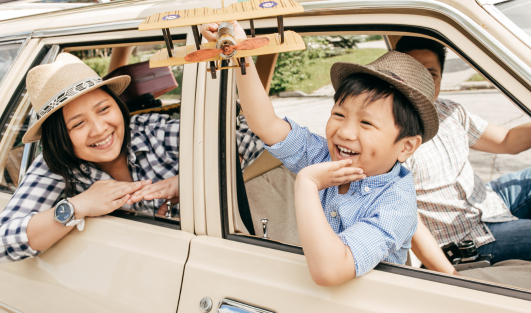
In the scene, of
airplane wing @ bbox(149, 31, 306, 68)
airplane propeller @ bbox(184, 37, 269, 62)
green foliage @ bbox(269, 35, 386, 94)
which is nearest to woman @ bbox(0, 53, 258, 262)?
airplane wing @ bbox(149, 31, 306, 68)

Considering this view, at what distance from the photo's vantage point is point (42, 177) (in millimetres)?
1671

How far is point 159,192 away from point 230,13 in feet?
2.93

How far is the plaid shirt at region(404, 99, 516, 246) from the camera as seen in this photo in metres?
1.93

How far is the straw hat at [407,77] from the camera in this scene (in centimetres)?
123

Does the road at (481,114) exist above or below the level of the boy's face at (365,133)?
above

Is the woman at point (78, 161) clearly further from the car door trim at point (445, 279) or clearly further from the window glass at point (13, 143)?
the car door trim at point (445, 279)

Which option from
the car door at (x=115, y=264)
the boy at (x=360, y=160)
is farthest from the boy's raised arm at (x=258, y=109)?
the car door at (x=115, y=264)

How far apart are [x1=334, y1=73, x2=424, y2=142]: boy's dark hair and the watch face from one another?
3.53ft

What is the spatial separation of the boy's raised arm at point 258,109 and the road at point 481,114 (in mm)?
3010

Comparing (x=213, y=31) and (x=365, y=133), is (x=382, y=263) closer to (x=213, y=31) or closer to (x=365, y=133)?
(x=365, y=133)

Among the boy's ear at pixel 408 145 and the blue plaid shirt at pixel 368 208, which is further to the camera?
the boy's ear at pixel 408 145

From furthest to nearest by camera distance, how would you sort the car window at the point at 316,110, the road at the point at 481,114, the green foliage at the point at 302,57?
the green foliage at the point at 302,57 < the road at the point at 481,114 < the car window at the point at 316,110

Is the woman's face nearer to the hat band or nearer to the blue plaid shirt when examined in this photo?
the hat band

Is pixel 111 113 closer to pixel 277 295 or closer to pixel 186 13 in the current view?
pixel 186 13
